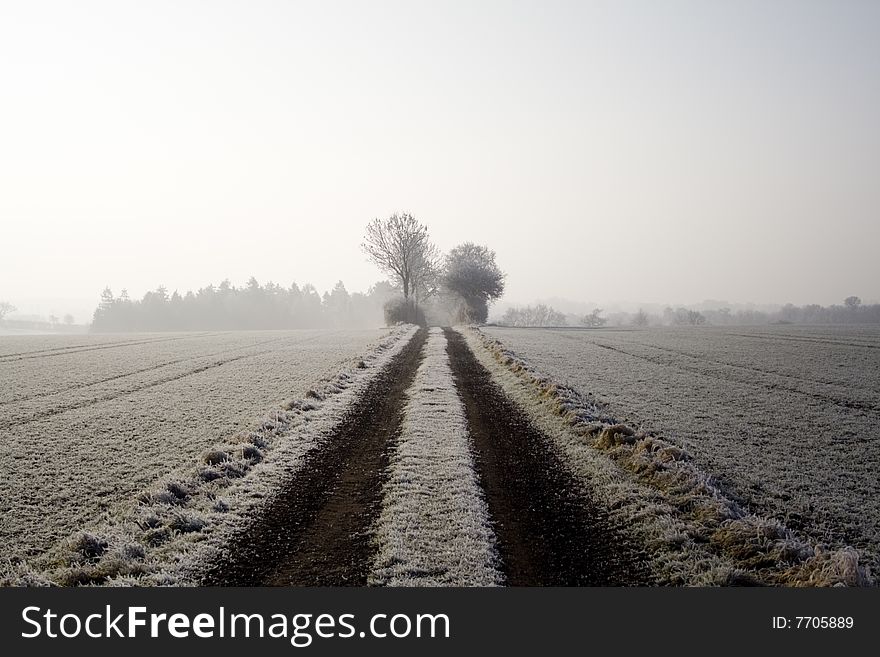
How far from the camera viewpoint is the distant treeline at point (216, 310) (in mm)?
125562

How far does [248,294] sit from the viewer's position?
134875 mm

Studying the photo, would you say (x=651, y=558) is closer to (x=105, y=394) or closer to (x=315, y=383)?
(x=315, y=383)

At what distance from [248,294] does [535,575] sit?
140119 mm

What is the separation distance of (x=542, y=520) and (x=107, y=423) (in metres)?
13.7

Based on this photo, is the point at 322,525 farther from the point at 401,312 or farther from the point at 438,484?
the point at 401,312

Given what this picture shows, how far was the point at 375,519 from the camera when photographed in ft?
26.8

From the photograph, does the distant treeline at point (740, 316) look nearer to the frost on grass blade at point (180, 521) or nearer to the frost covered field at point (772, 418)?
the frost covered field at point (772, 418)

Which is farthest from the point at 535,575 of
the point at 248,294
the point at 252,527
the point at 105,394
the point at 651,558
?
the point at 248,294

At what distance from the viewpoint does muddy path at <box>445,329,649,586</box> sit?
21.6 feet

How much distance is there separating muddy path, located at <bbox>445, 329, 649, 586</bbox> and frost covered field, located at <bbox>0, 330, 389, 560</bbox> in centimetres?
687

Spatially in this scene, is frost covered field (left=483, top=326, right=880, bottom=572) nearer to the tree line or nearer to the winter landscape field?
the winter landscape field

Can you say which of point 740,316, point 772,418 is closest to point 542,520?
point 772,418

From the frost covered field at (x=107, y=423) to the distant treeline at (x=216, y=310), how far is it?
92.0 m

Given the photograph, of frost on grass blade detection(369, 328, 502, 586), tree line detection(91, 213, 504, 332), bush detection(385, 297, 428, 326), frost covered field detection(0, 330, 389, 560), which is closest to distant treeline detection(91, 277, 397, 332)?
tree line detection(91, 213, 504, 332)
